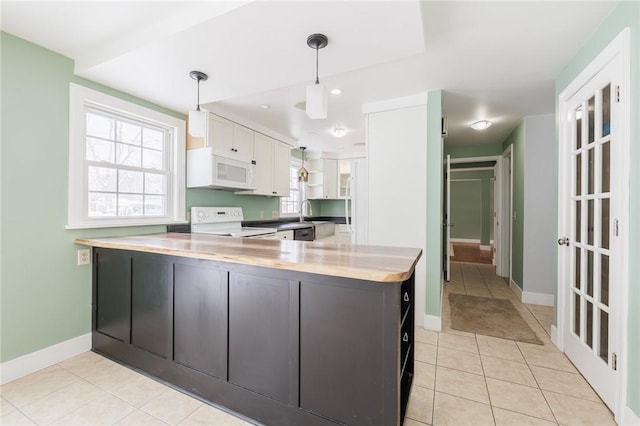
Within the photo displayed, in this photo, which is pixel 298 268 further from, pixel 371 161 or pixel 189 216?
pixel 189 216

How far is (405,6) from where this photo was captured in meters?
→ 1.42

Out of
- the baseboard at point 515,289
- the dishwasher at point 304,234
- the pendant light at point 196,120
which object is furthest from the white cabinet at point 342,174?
the pendant light at point 196,120

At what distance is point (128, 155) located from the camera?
2.69 meters

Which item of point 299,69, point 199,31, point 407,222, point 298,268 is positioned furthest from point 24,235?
point 407,222

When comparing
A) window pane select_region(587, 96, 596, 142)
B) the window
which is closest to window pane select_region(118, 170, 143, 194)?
the window

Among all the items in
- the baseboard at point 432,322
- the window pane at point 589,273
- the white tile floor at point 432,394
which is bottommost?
the white tile floor at point 432,394

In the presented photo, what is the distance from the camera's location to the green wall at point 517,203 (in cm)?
373

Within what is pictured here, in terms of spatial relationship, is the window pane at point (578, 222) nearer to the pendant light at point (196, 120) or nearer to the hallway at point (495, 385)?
the hallway at point (495, 385)

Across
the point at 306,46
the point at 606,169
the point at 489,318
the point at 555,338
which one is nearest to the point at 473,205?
the point at 489,318

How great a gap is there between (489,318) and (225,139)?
144 inches

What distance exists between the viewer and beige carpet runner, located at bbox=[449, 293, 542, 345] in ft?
8.79

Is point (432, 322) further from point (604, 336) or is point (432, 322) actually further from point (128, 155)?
point (128, 155)

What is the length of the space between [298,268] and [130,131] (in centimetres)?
249

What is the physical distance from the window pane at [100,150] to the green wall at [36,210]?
7.7 inches
